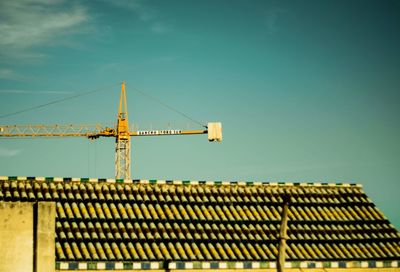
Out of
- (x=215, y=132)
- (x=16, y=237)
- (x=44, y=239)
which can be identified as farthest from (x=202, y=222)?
(x=215, y=132)

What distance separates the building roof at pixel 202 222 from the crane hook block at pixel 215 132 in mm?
80563

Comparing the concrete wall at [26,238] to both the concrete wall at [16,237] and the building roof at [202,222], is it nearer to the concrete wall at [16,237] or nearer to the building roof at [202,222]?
the concrete wall at [16,237]

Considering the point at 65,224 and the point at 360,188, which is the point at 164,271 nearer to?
the point at 65,224

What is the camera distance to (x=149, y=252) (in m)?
59.1

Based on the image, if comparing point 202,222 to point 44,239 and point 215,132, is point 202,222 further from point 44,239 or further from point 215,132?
point 215,132

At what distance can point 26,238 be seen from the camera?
47094 millimetres

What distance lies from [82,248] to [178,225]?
8.28 metres

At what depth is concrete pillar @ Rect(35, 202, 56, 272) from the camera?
46.9 meters

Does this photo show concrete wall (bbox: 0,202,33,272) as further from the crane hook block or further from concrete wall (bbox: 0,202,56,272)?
the crane hook block

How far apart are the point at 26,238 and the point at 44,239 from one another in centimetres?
97

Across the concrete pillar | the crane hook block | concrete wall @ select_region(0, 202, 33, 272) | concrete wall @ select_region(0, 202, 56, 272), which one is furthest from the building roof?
the crane hook block

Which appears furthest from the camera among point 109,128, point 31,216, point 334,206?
point 109,128

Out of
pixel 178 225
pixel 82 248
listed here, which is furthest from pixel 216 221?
pixel 82 248

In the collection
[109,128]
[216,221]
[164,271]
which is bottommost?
[164,271]
